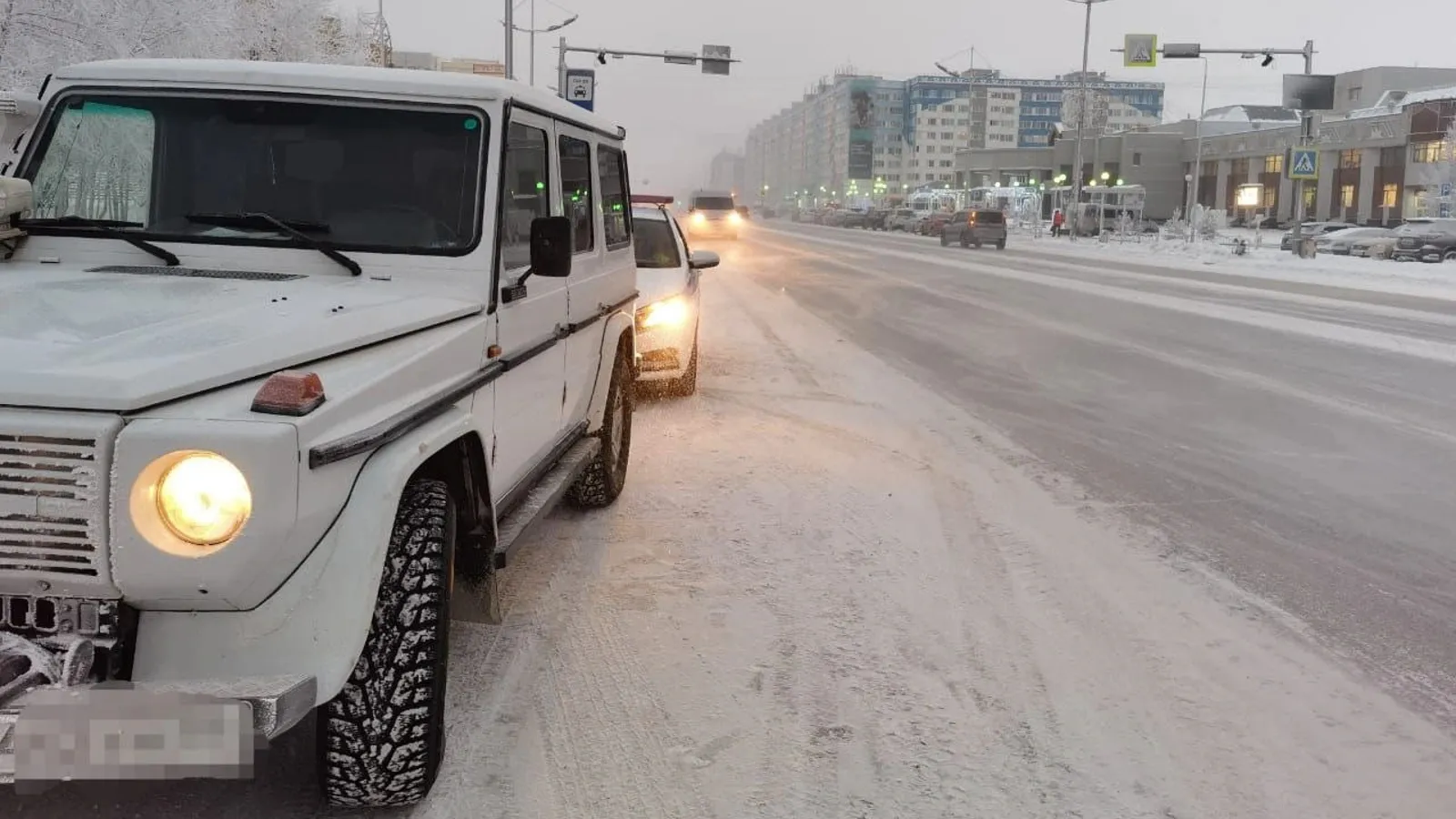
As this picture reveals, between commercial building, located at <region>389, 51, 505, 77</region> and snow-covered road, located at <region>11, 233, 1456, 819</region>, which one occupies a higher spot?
commercial building, located at <region>389, 51, 505, 77</region>

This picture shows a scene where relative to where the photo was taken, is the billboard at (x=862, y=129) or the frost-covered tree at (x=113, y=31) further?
the billboard at (x=862, y=129)

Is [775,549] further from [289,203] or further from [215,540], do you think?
[215,540]

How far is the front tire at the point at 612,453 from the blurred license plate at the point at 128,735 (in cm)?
338

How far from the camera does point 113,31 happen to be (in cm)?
1565

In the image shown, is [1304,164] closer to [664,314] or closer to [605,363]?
[664,314]

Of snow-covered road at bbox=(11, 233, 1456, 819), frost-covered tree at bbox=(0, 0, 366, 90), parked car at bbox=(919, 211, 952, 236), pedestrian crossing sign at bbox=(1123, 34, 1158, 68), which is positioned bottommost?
snow-covered road at bbox=(11, 233, 1456, 819)

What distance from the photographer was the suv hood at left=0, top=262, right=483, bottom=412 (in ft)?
8.07

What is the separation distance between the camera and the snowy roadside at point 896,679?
10.8 feet

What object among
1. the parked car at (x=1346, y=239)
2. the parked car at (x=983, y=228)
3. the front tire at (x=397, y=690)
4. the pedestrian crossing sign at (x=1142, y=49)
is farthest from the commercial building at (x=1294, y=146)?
the front tire at (x=397, y=690)

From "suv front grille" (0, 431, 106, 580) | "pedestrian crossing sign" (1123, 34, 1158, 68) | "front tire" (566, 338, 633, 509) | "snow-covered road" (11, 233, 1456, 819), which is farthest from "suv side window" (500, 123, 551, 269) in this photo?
"pedestrian crossing sign" (1123, 34, 1158, 68)

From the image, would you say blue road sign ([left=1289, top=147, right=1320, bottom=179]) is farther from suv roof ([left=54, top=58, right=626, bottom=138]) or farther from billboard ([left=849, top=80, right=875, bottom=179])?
billboard ([left=849, top=80, right=875, bottom=179])

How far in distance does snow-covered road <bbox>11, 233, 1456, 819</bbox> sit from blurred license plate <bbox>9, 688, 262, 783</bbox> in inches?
27.3

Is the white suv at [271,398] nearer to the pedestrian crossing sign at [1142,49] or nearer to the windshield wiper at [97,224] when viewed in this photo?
the windshield wiper at [97,224]

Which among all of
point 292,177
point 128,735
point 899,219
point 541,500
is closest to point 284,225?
point 292,177
